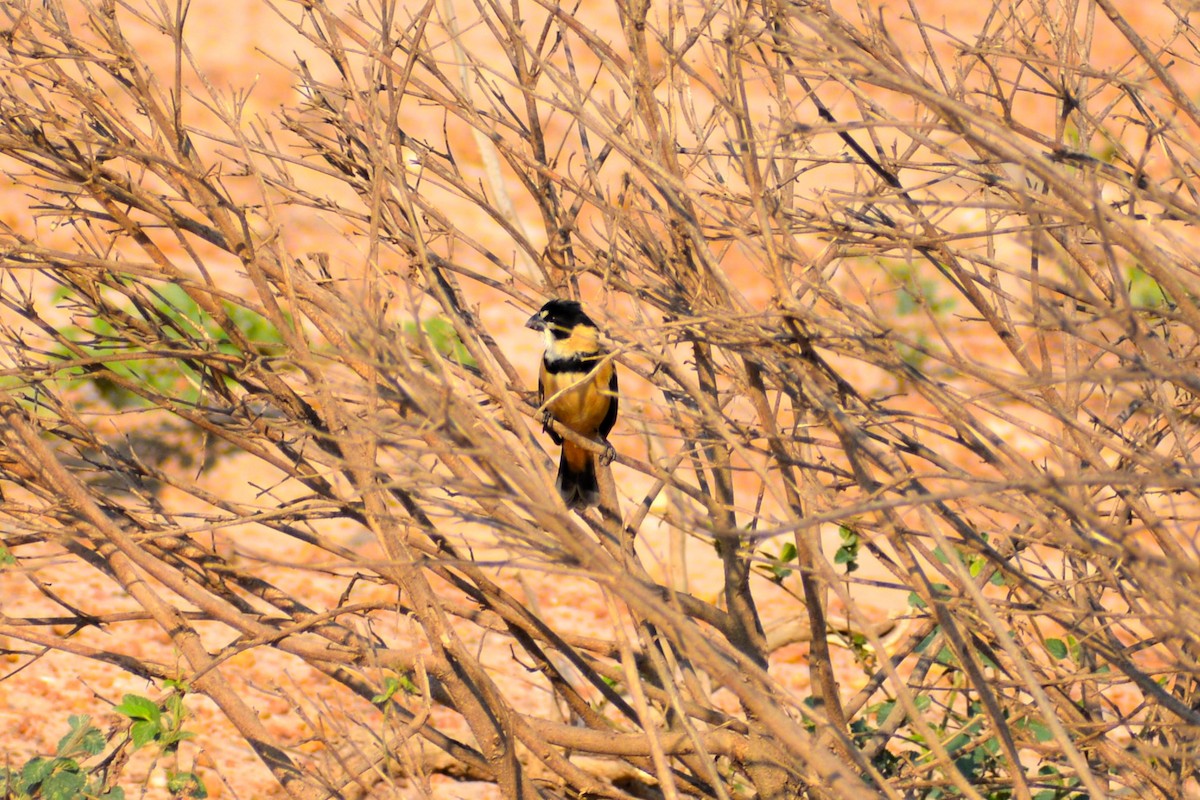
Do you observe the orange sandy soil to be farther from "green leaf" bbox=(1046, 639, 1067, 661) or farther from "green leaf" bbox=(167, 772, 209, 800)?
"green leaf" bbox=(1046, 639, 1067, 661)

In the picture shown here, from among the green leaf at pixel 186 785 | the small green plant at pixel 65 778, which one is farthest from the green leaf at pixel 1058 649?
the small green plant at pixel 65 778

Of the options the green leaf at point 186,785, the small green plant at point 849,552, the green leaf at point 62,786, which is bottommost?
the green leaf at point 186,785

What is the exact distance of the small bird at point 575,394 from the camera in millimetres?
4297

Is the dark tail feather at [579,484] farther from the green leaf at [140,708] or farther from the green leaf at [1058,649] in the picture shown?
the green leaf at [140,708]

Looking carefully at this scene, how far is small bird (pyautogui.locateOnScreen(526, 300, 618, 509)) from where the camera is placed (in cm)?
430

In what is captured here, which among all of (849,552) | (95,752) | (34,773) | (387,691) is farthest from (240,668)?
(387,691)

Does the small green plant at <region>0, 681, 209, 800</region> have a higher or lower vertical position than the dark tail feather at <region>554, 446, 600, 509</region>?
lower

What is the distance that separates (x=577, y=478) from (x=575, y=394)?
1.31ft

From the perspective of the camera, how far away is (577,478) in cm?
454

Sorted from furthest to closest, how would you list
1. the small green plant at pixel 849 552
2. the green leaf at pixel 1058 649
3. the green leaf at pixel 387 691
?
the small green plant at pixel 849 552
the green leaf at pixel 1058 649
the green leaf at pixel 387 691

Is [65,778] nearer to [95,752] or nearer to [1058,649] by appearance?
[95,752]

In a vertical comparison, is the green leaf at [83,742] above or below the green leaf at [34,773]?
above

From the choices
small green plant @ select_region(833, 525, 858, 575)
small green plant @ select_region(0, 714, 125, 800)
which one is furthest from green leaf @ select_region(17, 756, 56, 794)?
small green plant @ select_region(833, 525, 858, 575)

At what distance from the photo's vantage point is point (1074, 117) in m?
3.39
